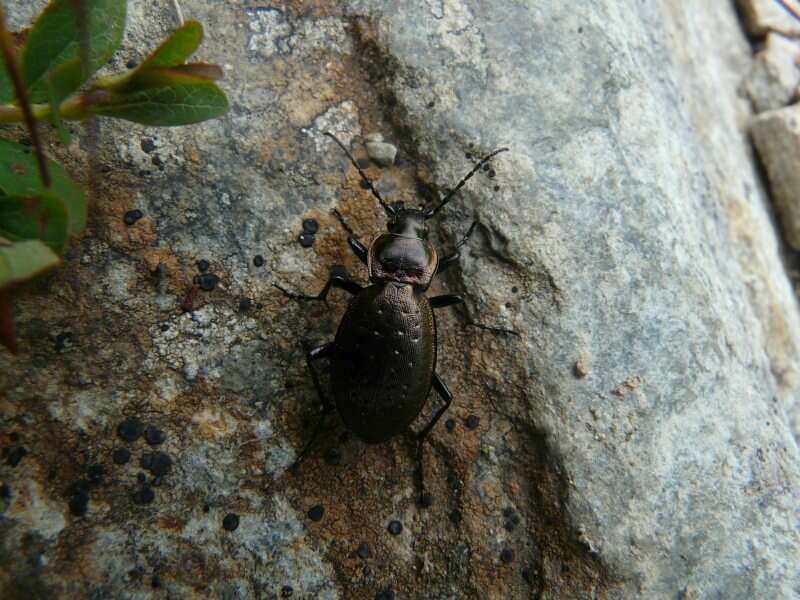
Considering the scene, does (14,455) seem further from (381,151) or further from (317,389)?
(381,151)

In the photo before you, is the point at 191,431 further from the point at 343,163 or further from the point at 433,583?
the point at 343,163

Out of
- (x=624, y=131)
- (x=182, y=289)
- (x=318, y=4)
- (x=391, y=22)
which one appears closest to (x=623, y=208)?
(x=624, y=131)

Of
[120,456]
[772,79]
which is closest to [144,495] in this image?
[120,456]

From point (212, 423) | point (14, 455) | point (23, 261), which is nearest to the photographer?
point (23, 261)

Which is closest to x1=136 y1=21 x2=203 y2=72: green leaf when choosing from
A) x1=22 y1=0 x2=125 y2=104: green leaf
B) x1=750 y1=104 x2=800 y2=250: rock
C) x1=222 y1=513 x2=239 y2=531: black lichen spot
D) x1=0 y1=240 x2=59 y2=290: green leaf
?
x1=22 y1=0 x2=125 y2=104: green leaf

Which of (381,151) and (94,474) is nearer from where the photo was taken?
(94,474)

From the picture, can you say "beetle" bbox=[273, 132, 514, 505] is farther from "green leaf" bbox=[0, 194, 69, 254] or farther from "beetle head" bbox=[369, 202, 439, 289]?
"green leaf" bbox=[0, 194, 69, 254]
